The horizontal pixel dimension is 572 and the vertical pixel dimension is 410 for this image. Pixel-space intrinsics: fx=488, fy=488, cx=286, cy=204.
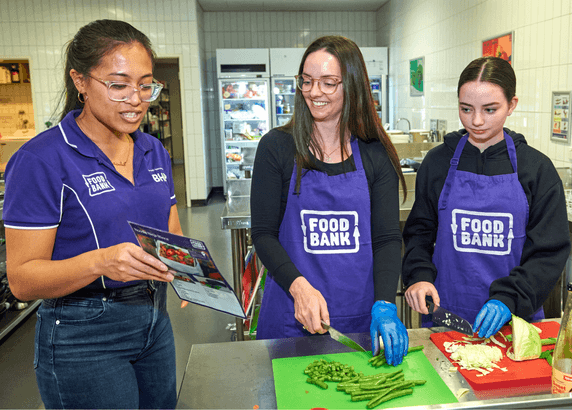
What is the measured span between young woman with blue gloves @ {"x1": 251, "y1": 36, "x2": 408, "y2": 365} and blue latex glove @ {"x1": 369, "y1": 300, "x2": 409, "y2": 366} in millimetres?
200

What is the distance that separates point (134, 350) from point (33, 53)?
7.36 meters

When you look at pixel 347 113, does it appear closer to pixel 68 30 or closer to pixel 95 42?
pixel 95 42

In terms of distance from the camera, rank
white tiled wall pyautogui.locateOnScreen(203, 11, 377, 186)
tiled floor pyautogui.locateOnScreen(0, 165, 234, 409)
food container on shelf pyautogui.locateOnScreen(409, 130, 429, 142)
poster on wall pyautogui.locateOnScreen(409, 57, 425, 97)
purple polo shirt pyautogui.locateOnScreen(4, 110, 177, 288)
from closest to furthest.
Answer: purple polo shirt pyautogui.locateOnScreen(4, 110, 177, 288) < tiled floor pyautogui.locateOnScreen(0, 165, 234, 409) < food container on shelf pyautogui.locateOnScreen(409, 130, 429, 142) < poster on wall pyautogui.locateOnScreen(409, 57, 425, 97) < white tiled wall pyautogui.locateOnScreen(203, 11, 377, 186)

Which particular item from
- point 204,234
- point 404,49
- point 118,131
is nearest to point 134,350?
point 118,131

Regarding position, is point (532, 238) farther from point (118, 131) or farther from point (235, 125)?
point (235, 125)

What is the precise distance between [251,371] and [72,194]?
608 millimetres

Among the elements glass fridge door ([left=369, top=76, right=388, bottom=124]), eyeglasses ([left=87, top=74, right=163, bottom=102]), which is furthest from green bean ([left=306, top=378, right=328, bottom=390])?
glass fridge door ([left=369, top=76, right=388, bottom=124])

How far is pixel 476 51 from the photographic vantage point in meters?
4.65

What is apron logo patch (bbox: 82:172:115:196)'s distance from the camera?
117cm

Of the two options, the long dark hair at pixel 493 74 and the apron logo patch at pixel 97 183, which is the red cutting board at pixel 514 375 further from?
the apron logo patch at pixel 97 183

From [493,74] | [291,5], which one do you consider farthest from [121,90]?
[291,5]

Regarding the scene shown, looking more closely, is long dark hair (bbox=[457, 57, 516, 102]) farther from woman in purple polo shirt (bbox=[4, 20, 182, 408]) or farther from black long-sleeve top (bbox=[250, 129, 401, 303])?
woman in purple polo shirt (bbox=[4, 20, 182, 408])

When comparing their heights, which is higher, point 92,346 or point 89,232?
point 89,232

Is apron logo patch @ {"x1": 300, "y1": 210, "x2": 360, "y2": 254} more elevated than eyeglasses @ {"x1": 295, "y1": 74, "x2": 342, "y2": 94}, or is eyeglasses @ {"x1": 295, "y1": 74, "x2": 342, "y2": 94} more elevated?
eyeglasses @ {"x1": 295, "y1": 74, "x2": 342, "y2": 94}
